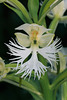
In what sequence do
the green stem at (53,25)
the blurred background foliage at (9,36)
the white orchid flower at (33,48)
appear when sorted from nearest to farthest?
the white orchid flower at (33,48)
the green stem at (53,25)
the blurred background foliage at (9,36)

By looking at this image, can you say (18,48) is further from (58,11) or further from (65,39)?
(65,39)

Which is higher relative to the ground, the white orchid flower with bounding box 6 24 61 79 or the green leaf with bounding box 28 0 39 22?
the green leaf with bounding box 28 0 39 22

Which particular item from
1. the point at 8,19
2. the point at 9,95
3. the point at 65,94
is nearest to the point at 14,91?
the point at 9,95

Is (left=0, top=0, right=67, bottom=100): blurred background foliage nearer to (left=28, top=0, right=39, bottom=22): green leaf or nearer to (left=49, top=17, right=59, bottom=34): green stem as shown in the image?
(left=49, top=17, right=59, bottom=34): green stem

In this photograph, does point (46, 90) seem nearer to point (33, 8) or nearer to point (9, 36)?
point (33, 8)

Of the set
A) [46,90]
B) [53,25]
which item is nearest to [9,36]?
[53,25]

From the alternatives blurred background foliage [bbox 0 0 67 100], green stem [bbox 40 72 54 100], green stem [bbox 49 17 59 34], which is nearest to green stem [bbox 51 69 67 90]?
green stem [bbox 40 72 54 100]

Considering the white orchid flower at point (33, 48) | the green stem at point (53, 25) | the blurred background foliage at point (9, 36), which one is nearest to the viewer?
the white orchid flower at point (33, 48)

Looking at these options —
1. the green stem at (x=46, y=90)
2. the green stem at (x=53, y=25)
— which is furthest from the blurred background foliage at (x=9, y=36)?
the green stem at (x=46, y=90)

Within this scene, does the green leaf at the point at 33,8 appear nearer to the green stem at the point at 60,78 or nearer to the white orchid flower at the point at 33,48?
the white orchid flower at the point at 33,48
